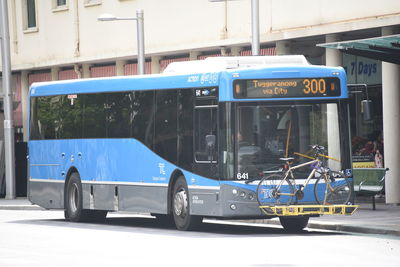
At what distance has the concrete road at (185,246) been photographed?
15758 millimetres

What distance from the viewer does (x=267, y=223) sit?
24.9 m

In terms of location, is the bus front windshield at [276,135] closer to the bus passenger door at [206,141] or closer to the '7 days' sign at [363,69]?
the bus passenger door at [206,141]

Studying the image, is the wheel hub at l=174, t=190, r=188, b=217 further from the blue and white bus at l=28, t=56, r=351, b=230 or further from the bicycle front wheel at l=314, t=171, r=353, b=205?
the bicycle front wheel at l=314, t=171, r=353, b=205

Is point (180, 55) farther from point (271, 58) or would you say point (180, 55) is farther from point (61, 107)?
point (271, 58)

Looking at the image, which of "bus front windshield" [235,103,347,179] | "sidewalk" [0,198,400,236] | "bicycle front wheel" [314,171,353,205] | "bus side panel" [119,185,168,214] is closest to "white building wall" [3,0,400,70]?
"sidewalk" [0,198,400,236]

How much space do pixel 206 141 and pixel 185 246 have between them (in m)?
3.30

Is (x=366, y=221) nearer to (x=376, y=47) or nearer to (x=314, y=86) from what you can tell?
(x=314, y=86)

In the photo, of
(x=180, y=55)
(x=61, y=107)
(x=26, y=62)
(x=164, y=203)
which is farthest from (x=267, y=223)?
(x=26, y=62)

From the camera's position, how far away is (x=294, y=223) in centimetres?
2241

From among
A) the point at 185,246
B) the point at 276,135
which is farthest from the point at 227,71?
the point at 185,246

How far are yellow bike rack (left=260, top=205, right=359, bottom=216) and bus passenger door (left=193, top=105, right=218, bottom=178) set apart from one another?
1.20 metres

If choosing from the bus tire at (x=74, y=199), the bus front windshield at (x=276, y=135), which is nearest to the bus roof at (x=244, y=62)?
the bus front windshield at (x=276, y=135)

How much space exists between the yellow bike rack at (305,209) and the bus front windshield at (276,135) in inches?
24.7

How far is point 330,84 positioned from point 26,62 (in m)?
24.2
